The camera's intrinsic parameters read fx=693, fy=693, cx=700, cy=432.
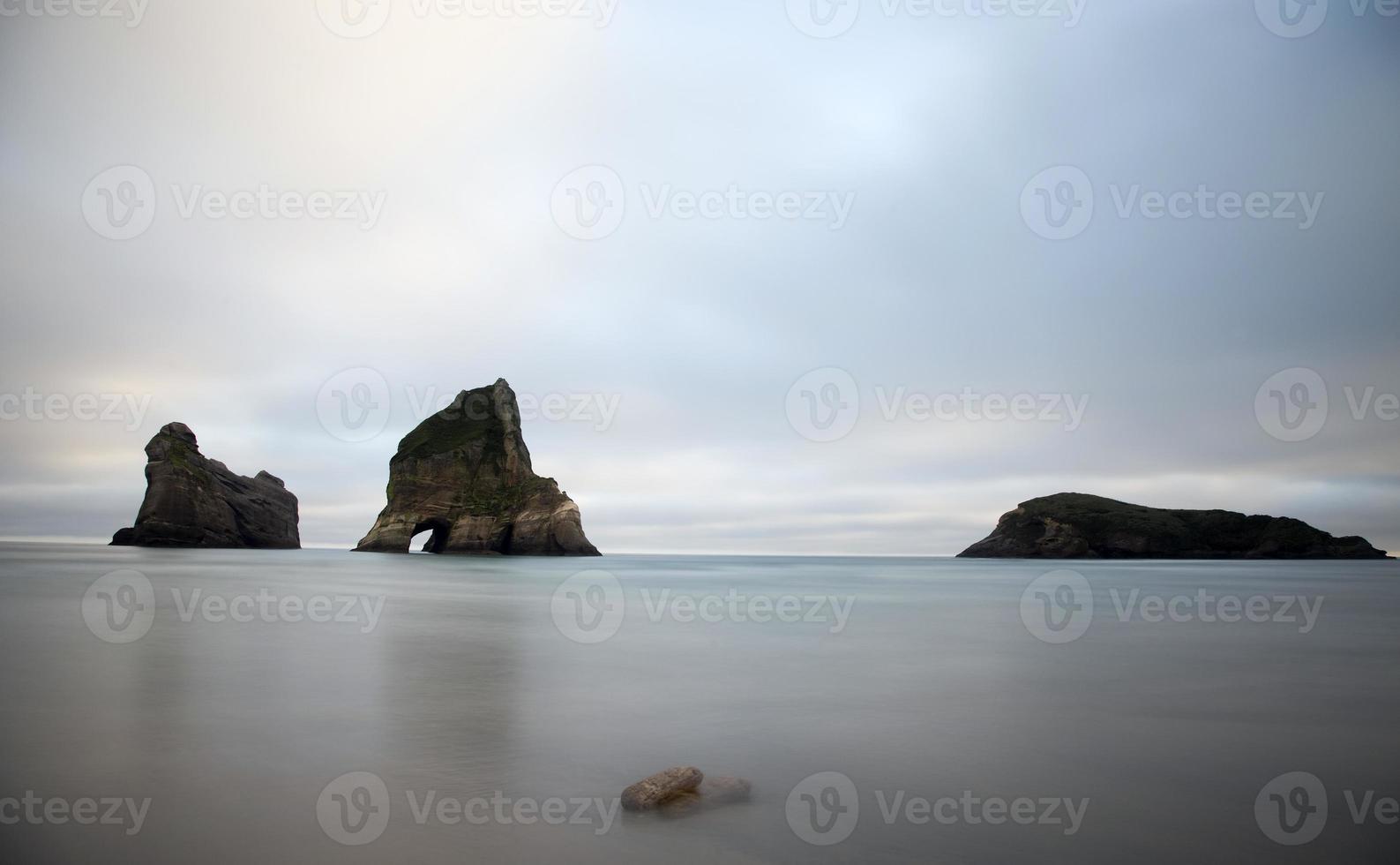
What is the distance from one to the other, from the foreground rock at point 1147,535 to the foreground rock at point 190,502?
131 meters

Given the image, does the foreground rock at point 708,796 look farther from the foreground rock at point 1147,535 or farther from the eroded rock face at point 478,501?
the foreground rock at point 1147,535

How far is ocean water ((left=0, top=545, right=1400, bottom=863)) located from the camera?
550 cm

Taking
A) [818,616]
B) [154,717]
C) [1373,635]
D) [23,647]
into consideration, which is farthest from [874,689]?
[1373,635]

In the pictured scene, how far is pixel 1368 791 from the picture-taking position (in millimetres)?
6844

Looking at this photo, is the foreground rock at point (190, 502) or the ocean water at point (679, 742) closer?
the ocean water at point (679, 742)

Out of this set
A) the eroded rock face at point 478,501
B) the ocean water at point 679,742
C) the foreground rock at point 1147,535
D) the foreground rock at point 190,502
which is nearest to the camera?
the ocean water at point 679,742

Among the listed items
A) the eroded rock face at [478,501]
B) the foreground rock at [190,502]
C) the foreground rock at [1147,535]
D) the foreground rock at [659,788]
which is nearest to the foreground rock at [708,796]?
the foreground rock at [659,788]

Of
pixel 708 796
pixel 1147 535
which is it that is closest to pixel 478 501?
pixel 708 796

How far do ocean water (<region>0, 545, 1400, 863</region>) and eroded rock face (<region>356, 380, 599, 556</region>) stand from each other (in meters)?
64.0

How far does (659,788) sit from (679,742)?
8.25 feet

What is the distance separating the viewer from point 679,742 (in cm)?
841

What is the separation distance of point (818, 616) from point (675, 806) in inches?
780

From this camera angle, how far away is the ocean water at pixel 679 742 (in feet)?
18.0

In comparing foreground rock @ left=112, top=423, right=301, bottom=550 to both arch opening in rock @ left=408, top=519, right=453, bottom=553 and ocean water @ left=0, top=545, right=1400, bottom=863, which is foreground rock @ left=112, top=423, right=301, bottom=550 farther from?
ocean water @ left=0, top=545, right=1400, bottom=863
